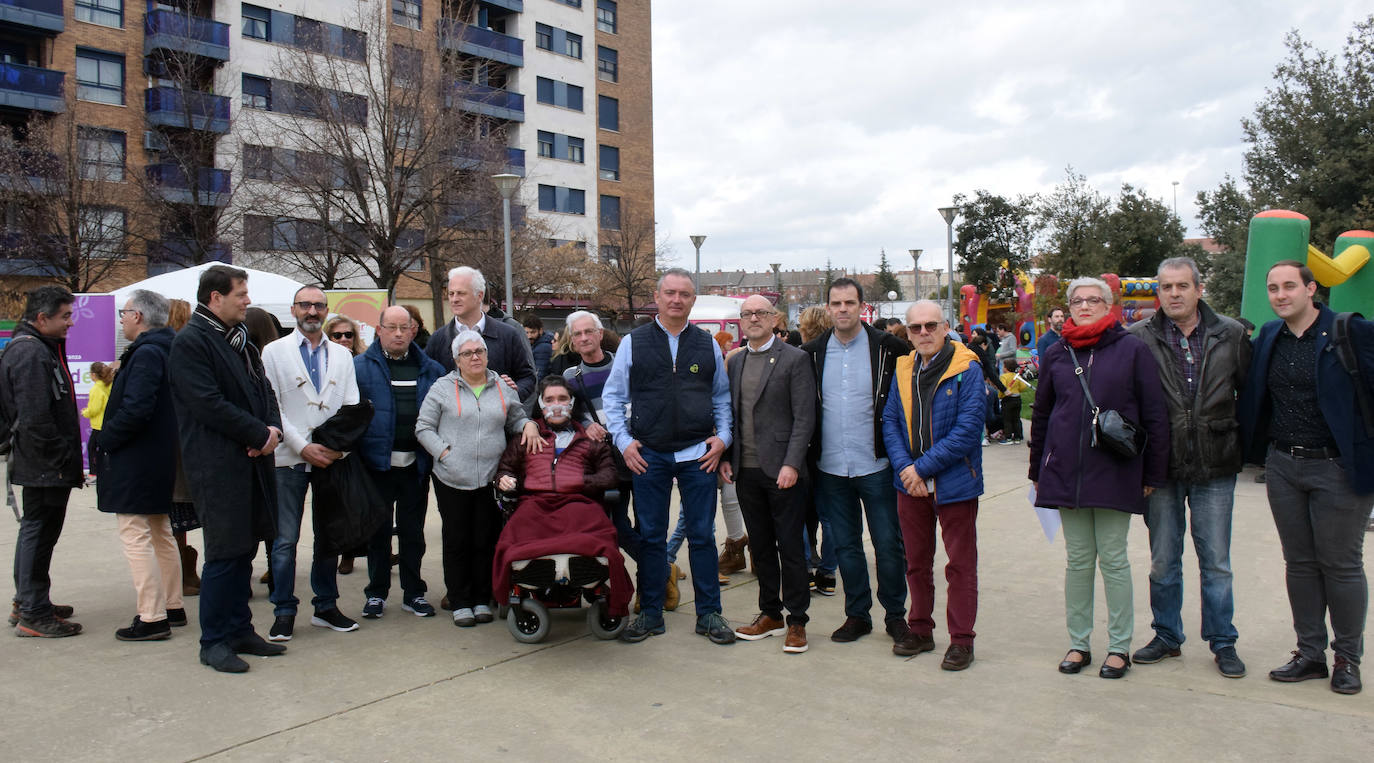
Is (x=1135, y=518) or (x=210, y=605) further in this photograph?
(x=1135, y=518)

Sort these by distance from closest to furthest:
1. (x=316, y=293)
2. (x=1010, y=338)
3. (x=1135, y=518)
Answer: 1. (x=316, y=293)
2. (x=1135, y=518)
3. (x=1010, y=338)

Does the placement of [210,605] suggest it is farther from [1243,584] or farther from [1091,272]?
[1091,272]

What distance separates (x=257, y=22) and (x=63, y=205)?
1439 centimetres

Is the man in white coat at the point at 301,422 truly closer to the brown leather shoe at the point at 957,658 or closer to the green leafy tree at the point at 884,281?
the brown leather shoe at the point at 957,658

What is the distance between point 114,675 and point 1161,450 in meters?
5.24

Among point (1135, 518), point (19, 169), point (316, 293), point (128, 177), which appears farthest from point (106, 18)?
point (1135, 518)

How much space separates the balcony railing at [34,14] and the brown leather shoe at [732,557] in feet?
110

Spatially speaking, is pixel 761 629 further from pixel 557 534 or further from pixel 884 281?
pixel 884 281

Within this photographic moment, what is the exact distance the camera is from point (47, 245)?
23672 mm

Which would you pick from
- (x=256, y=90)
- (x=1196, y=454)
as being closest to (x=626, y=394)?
(x=1196, y=454)

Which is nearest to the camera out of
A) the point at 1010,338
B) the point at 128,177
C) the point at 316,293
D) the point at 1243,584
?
the point at 316,293

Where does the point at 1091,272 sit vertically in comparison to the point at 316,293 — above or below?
above

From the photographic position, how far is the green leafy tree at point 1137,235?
36.2 m

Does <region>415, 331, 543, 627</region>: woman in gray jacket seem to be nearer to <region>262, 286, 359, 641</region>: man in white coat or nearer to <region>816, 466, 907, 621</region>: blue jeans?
<region>262, 286, 359, 641</region>: man in white coat
